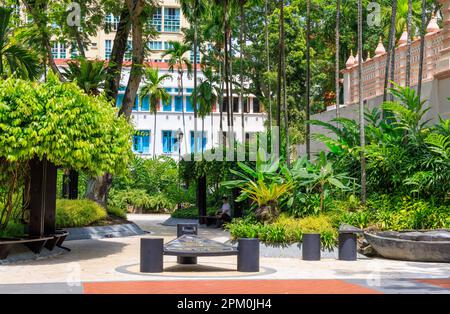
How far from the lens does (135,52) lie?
28.2m

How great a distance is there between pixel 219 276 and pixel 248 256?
1069 mm

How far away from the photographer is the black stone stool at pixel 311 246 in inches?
699

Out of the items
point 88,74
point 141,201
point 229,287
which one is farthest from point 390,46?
point 141,201

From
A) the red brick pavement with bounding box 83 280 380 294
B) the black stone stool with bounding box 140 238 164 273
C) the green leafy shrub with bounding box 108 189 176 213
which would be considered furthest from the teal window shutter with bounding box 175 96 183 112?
the red brick pavement with bounding box 83 280 380 294

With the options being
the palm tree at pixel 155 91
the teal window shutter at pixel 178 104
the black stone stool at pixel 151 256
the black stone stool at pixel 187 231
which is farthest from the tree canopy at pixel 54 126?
the teal window shutter at pixel 178 104

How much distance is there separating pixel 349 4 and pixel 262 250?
92.0 feet

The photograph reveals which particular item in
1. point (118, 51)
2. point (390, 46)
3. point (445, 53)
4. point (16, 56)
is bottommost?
point (16, 56)

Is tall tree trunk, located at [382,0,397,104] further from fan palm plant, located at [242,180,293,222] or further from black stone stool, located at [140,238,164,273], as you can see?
black stone stool, located at [140,238,164,273]

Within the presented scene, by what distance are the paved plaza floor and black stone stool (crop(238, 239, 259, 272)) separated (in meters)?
0.25

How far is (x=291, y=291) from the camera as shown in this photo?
1179 centimetres

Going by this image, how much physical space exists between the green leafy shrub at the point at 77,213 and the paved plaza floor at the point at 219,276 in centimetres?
581

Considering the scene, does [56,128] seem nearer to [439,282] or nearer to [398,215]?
[439,282]

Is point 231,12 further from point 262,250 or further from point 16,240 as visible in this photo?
point 16,240

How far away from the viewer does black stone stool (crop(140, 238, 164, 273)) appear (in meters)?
14.2
